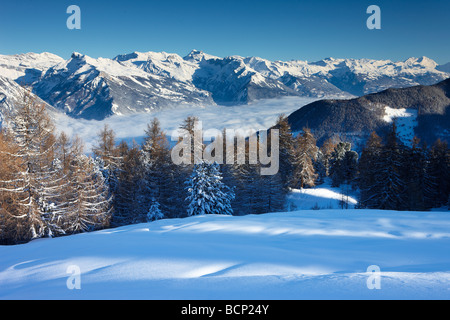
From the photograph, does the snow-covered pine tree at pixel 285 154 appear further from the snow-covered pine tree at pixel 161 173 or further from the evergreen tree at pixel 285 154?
the snow-covered pine tree at pixel 161 173

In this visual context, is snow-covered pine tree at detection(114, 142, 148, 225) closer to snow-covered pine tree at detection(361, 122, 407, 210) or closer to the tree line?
the tree line

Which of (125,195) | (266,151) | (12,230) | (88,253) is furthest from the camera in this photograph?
(266,151)

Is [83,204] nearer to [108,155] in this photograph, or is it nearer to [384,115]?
[108,155]

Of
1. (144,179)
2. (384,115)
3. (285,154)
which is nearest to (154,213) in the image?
(144,179)

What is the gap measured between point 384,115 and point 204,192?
165154 millimetres

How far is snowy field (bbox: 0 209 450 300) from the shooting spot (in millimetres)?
3090

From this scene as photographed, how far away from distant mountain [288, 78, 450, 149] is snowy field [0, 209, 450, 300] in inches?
5436

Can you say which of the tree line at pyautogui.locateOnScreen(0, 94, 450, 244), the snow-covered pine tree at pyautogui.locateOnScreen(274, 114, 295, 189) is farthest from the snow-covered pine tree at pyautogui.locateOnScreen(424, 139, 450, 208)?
the snow-covered pine tree at pyautogui.locateOnScreen(274, 114, 295, 189)

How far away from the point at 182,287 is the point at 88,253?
3.10 m

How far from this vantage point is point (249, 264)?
406 centimetres

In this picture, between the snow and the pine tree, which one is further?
the snow
